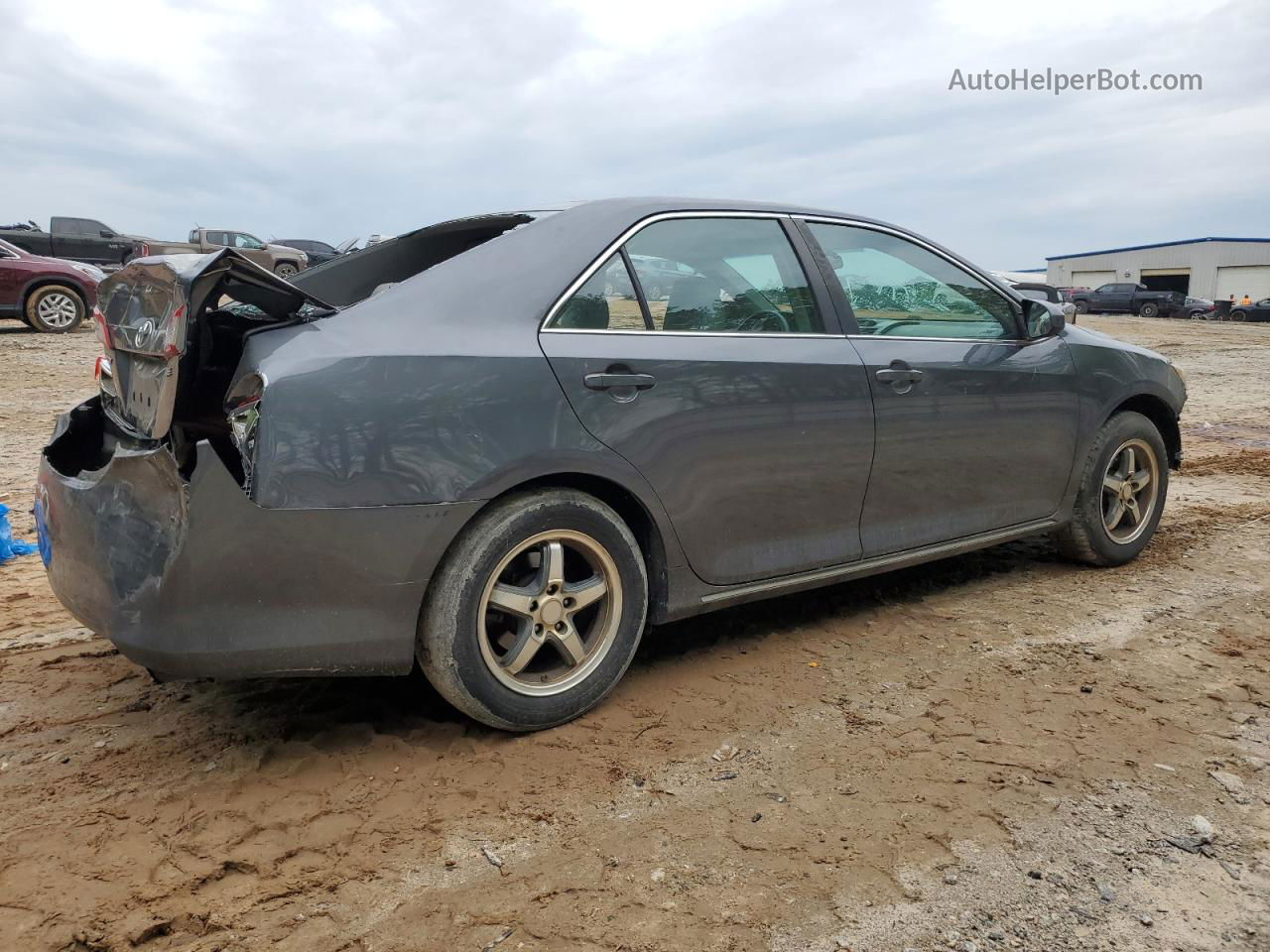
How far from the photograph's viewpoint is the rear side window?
3000 mm

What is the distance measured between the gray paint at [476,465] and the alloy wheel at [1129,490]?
3.78 feet

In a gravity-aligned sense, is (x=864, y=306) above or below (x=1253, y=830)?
above

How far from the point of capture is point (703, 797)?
2.57 m

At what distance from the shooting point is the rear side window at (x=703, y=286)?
300cm

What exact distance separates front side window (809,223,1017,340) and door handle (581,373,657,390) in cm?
105

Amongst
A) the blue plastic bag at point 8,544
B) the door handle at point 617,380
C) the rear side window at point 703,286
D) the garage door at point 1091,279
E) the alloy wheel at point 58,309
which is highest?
the garage door at point 1091,279

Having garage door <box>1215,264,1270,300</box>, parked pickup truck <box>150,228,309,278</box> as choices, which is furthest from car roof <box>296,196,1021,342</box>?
garage door <box>1215,264,1270,300</box>

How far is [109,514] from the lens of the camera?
99.0 inches

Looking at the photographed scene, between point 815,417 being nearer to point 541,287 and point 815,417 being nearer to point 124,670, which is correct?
point 541,287

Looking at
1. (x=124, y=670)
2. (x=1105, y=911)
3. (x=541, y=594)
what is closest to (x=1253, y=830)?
(x=1105, y=911)

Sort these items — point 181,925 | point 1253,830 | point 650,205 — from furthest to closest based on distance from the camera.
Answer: point 650,205 < point 1253,830 < point 181,925

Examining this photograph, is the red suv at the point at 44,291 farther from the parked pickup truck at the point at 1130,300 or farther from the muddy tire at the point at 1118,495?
the parked pickup truck at the point at 1130,300

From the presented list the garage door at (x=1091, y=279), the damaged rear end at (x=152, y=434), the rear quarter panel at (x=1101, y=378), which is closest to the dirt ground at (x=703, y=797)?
the damaged rear end at (x=152, y=434)

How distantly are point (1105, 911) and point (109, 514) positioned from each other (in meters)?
2.57
